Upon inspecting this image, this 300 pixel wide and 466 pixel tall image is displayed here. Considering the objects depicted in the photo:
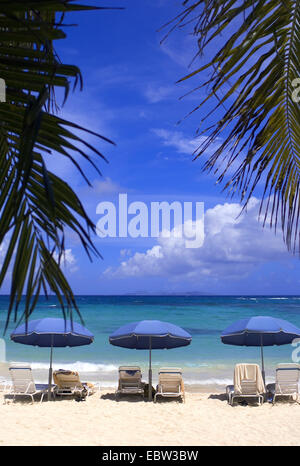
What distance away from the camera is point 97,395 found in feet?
36.5

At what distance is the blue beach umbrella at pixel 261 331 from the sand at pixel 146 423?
1485mm

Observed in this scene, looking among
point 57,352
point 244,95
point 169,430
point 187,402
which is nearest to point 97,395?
point 187,402

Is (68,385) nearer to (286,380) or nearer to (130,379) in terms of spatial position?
(130,379)

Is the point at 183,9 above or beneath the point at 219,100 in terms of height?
above

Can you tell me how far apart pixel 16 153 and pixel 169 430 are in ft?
23.8

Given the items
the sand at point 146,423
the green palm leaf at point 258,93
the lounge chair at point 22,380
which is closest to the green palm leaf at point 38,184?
the green palm leaf at point 258,93

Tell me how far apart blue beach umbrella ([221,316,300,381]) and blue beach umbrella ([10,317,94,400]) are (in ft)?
10.6

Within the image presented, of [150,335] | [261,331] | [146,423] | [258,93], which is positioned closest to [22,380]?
[150,335]

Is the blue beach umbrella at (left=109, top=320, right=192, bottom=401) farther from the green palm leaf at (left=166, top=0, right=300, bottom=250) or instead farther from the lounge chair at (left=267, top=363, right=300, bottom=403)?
the green palm leaf at (left=166, top=0, right=300, bottom=250)

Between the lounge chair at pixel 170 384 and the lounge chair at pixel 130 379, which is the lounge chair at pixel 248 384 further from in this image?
the lounge chair at pixel 130 379

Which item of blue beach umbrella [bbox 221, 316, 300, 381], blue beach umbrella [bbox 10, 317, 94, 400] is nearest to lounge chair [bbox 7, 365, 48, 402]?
blue beach umbrella [bbox 10, 317, 94, 400]

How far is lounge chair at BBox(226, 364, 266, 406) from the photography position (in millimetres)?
10250
